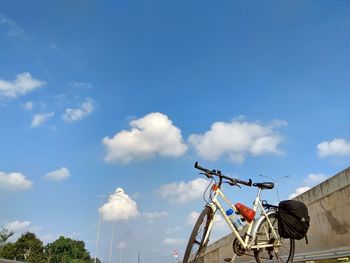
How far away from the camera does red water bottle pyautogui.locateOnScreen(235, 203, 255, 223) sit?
5.79m

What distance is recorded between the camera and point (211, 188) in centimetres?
575

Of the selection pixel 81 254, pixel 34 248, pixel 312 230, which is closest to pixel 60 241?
pixel 81 254

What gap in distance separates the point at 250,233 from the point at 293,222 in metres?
0.78

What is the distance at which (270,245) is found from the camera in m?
5.86

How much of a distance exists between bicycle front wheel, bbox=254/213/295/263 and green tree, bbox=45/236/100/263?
102 metres

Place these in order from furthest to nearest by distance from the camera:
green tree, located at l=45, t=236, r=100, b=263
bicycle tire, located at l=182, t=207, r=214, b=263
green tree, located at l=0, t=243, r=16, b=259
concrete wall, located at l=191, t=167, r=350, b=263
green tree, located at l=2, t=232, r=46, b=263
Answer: green tree, located at l=45, t=236, r=100, b=263 < green tree, located at l=2, t=232, r=46, b=263 < green tree, located at l=0, t=243, r=16, b=259 < concrete wall, located at l=191, t=167, r=350, b=263 < bicycle tire, located at l=182, t=207, r=214, b=263

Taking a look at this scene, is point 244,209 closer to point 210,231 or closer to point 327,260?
point 210,231

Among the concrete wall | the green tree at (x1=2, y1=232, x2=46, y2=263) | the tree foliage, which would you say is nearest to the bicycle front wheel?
the concrete wall

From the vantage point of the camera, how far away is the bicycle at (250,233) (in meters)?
5.45

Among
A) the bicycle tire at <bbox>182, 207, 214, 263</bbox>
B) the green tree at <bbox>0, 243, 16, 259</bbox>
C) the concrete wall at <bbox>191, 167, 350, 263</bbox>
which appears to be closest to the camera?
the bicycle tire at <bbox>182, 207, 214, 263</bbox>

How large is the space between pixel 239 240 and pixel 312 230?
529 centimetres

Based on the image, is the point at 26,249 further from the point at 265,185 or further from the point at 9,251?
the point at 265,185

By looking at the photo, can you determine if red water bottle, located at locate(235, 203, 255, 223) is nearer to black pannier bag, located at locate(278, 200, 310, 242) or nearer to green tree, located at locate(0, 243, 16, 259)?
black pannier bag, located at locate(278, 200, 310, 242)

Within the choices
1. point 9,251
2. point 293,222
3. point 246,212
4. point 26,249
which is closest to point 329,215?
point 293,222
